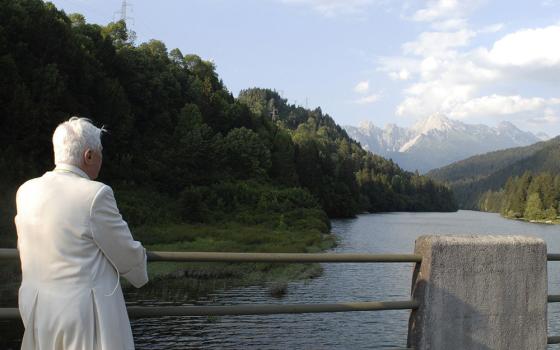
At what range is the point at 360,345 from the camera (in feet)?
68.0

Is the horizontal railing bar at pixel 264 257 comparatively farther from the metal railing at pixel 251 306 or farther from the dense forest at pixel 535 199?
the dense forest at pixel 535 199

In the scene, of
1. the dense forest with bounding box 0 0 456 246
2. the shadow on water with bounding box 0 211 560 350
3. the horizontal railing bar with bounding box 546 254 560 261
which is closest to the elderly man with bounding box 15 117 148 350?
the horizontal railing bar with bounding box 546 254 560 261

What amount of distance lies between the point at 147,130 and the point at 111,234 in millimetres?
81567

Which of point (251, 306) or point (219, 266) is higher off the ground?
point (251, 306)

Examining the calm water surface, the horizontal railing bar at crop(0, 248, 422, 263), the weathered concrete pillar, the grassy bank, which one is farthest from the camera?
the grassy bank

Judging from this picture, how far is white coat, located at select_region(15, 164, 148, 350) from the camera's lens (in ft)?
10.1

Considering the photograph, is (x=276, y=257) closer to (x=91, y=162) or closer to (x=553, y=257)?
(x=91, y=162)

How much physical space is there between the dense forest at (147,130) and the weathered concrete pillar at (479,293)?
33.0m

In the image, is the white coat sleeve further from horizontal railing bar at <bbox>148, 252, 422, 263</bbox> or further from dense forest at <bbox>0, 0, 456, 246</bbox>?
dense forest at <bbox>0, 0, 456, 246</bbox>

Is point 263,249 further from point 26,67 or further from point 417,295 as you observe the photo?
point 417,295

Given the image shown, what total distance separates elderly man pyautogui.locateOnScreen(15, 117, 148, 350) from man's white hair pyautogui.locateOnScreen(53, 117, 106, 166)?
0.11 meters

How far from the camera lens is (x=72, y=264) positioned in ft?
10.2

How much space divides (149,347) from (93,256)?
1755 centimetres

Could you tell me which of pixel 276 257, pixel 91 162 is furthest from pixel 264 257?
pixel 91 162
